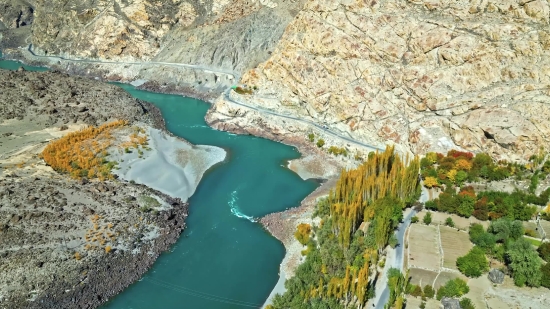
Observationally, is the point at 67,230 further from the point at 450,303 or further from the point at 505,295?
the point at 505,295

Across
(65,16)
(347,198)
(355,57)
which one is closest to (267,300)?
(347,198)

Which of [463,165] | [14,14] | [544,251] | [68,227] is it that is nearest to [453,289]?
[544,251]

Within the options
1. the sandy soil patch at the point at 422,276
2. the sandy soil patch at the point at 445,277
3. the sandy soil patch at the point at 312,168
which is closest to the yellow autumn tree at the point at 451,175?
the sandy soil patch at the point at 312,168

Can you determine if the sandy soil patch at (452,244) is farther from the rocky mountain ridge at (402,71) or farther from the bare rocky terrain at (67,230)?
the bare rocky terrain at (67,230)

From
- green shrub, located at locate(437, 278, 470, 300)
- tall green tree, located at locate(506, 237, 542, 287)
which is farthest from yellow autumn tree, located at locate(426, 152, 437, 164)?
green shrub, located at locate(437, 278, 470, 300)

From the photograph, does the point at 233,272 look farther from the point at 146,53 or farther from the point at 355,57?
the point at 146,53
